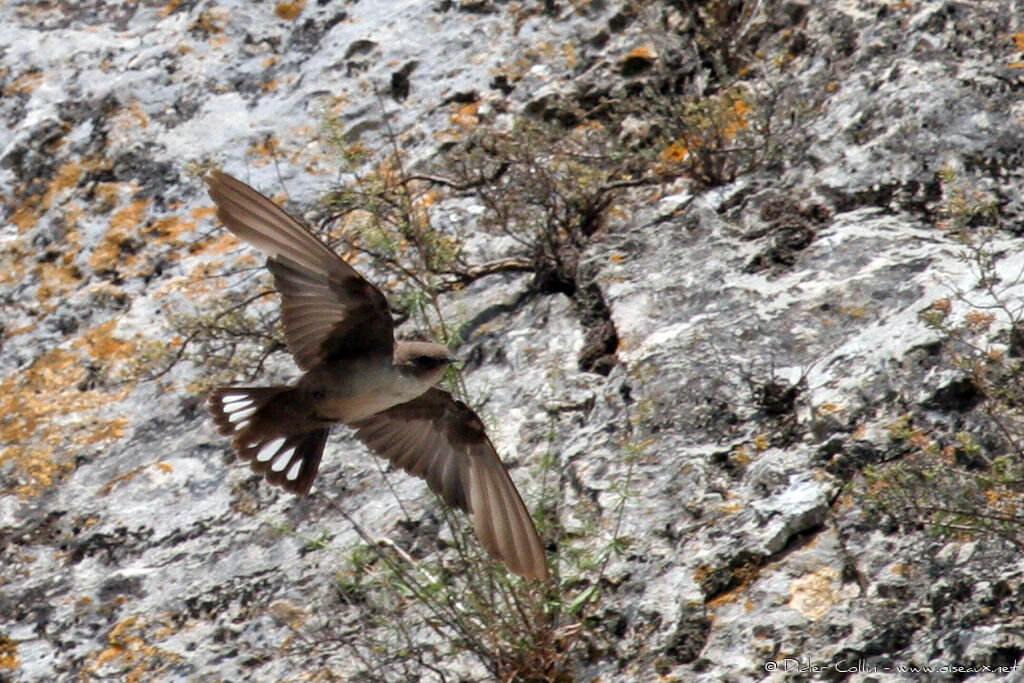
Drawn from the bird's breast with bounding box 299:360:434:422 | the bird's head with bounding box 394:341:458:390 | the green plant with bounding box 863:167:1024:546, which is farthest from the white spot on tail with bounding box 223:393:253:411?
the green plant with bounding box 863:167:1024:546

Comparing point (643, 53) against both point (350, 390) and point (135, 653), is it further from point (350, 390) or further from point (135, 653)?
point (135, 653)

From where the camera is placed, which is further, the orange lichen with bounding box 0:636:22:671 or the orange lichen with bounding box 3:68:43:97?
the orange lichen with bounding box 3:68:43:97

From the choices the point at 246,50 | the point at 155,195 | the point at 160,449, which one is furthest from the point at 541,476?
the point at 246,50

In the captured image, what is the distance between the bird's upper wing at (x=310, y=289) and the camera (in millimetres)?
4383

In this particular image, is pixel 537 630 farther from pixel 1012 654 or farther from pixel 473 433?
pixel 1012 654

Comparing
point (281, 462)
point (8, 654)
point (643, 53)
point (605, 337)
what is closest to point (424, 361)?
point (281, 462)

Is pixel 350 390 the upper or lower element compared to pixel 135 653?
upper

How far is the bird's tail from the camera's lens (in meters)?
4.64

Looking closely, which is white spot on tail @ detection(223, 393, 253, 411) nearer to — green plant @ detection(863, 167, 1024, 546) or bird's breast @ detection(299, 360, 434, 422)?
bird's breast @ detection(299, 360, 434, 422)

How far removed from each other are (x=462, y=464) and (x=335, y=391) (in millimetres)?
501

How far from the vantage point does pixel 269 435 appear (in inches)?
184

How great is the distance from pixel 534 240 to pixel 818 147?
1.08m

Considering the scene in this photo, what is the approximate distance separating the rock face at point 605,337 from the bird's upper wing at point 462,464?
0.12m

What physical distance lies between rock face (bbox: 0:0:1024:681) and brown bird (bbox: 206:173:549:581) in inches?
5.9
